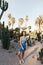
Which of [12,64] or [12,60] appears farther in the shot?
[12,60]

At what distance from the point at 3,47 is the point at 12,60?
421cm

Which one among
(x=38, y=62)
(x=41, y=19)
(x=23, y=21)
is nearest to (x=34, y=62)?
(x=38, y=62)

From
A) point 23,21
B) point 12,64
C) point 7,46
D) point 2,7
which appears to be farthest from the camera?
point 23,21

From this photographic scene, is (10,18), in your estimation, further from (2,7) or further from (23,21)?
(2,7)

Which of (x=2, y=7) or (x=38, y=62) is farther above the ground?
(x=2, y=7)

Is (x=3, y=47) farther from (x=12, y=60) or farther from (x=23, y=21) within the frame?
(x=23, y=21)

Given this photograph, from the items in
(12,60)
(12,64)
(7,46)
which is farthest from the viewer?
(7,46)

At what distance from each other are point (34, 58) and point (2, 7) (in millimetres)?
10538

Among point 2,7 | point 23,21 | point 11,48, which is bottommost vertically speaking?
point 23,21

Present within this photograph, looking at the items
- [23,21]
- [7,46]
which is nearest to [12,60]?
[7,46]

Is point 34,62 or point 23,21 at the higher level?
point 34,62

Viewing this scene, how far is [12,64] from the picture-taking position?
1100cm

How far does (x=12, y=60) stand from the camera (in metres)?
12.0

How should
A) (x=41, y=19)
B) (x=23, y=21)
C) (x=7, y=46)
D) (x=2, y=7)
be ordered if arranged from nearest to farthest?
(x=7, y=46) → (x=2, y=7) → (x=41, y=19) → (x=23, y=21)
